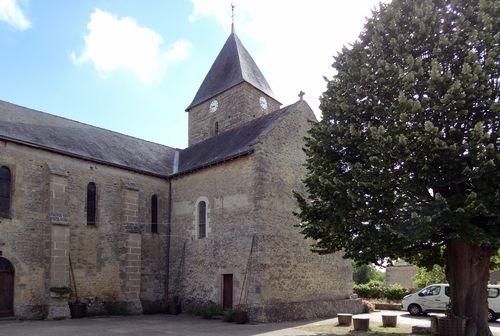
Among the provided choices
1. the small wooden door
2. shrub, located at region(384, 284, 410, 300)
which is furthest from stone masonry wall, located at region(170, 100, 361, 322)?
shrub, located at region(384, 284, 410, 300)

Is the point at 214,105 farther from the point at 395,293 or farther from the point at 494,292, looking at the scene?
the point at 494,292

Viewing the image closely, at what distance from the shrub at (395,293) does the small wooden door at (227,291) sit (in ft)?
39.6

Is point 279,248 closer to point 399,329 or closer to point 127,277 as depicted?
point 399,329

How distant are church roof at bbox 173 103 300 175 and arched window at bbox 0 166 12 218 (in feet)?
24.5

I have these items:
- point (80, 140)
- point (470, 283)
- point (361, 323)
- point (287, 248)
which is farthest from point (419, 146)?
point (80, 140)

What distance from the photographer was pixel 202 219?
66.1 ft

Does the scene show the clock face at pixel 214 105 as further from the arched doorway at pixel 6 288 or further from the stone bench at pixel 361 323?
the stone bench at pixel 361 323

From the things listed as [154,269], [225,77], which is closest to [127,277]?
[154,269]

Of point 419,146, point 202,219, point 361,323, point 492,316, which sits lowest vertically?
point 492,316

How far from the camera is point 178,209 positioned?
A: 21531 millimetres

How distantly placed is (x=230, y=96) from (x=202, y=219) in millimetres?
9352

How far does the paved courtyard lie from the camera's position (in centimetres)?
1298

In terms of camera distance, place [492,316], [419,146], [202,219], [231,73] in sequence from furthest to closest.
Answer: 1. [231,73]
2. [202,219]
3. [492,316]
4. [419,146]

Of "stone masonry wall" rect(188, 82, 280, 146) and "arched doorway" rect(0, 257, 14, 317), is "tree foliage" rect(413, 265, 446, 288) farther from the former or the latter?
"arched doorway" rect(0, 257, 14, 317)
